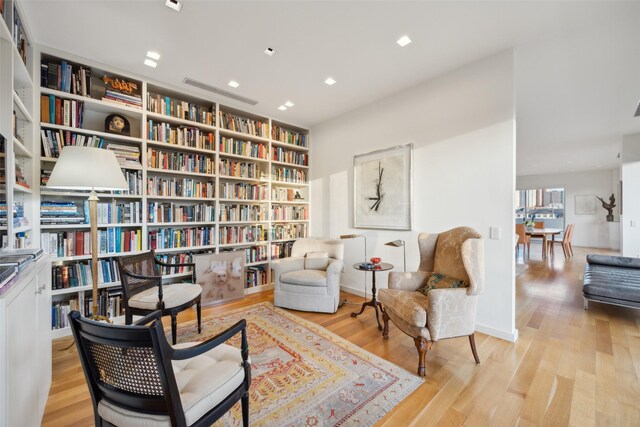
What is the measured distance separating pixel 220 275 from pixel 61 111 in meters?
2.44

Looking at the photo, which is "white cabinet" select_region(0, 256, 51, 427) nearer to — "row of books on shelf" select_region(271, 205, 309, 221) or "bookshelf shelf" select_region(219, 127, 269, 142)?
"bookshelf shelf" select_region(219, 127, 269, 142)

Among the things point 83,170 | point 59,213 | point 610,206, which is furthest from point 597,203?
point 59,213

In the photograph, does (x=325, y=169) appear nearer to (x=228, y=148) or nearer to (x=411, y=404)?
(x=228, y=148)

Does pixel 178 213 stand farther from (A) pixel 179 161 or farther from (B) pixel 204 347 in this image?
(B) pixel 204 347

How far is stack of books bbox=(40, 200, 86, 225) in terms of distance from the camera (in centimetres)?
253

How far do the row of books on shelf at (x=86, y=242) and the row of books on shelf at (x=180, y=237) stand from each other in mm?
180

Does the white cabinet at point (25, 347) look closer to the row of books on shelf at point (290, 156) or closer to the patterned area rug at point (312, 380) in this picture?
the patterned area rug at point (312, 380)

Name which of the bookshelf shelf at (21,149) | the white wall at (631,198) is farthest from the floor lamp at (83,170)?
the white wall at (631,198)

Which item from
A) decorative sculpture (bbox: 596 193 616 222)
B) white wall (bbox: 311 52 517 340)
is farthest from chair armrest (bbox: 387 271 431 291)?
decorative sculpture (bbox: 596 193 616 222)

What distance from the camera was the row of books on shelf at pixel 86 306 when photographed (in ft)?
8.60

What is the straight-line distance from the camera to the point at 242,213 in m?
4.00

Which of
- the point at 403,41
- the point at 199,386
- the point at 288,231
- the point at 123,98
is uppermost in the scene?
the point at 403,41

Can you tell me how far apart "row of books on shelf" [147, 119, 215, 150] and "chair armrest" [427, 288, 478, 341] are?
10.9 feet

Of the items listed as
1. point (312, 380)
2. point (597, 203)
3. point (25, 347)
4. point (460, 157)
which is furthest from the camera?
point (597, 203)
